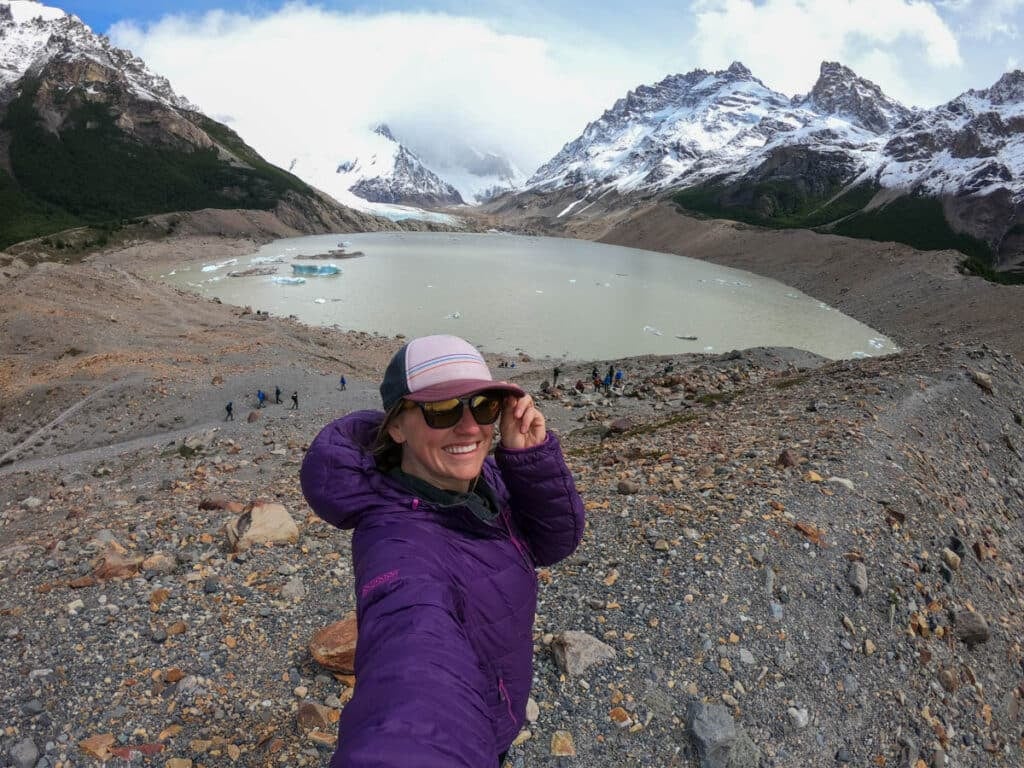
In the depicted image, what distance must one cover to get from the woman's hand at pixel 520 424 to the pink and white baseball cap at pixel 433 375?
0.71 feet

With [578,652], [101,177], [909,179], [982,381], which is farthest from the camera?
[909,179]

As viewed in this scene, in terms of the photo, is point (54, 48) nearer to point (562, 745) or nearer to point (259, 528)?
point (259, 528)

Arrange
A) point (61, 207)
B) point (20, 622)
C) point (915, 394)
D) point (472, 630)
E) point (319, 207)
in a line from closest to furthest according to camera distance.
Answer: point (472, 630)
point (20, 622)
point (915, 394)
point (61, 207)
point (319, 207)

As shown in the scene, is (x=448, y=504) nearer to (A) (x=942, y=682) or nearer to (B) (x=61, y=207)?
(A) (x=942, y=682)

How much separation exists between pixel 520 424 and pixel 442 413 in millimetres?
429

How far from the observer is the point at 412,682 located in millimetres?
1641

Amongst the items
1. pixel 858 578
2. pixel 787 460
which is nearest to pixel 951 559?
pixel 858 578

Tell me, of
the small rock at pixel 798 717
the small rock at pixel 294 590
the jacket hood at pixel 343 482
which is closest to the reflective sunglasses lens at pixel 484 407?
the jacket hood at pixel 343 482

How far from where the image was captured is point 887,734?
179 inches

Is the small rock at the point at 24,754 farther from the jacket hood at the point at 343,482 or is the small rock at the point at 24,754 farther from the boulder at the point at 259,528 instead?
the jacket hood at the point at 343,482

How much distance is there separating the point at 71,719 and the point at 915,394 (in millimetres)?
13458

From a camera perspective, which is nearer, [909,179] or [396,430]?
[396,430]

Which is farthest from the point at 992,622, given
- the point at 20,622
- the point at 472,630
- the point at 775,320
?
the point at 775,320

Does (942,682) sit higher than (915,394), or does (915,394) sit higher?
(915,394)
